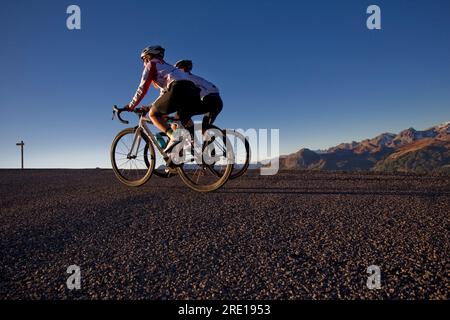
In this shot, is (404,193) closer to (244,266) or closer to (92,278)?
(244,266)

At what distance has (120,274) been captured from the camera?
186 cm

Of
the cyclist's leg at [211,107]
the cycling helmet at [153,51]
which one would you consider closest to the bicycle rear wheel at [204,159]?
the cyclist's leg at [211,107]

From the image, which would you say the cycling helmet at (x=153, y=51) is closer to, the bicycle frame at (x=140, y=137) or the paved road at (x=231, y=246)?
the bicycle frame at (x=140, y=137)

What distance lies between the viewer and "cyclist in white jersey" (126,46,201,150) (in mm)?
4879

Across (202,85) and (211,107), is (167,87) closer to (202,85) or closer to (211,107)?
(202,85)

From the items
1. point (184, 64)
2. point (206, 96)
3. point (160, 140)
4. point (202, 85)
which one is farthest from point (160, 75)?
point (160, 140)

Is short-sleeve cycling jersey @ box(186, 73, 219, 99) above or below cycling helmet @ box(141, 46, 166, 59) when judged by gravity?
below

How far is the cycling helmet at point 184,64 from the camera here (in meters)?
5.33

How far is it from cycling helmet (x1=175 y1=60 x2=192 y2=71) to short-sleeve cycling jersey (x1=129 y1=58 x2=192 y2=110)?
318mm

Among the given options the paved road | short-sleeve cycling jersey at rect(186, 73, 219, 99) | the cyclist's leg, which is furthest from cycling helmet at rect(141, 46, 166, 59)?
the paved road

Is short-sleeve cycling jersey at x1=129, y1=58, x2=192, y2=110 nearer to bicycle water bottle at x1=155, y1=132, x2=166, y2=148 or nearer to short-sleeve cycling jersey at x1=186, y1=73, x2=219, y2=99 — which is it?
short-sleeve cycling jersey at x1=186, y1=73, x2=219, y2=99

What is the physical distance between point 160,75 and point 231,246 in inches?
150

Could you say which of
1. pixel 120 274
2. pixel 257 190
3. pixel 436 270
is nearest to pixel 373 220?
pixel 436 270

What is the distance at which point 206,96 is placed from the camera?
5.15 meters
